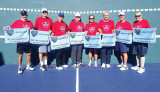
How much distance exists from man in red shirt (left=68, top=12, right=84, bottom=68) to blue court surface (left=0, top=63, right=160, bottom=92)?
1.38ft

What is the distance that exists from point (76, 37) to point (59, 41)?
2.27 feet

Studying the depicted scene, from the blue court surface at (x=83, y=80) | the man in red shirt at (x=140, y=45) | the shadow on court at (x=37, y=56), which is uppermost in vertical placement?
the man in red shirt at (x=140, y=45)

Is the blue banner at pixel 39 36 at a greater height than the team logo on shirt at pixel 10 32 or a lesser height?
lesser

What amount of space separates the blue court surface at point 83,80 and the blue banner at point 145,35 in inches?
49.1

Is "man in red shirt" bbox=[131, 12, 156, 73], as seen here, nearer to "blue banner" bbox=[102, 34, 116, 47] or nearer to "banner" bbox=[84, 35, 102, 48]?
"blue banner" bbox=[102, 34, 116, 47]

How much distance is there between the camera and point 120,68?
5543 millimetres

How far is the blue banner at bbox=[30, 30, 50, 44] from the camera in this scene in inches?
202

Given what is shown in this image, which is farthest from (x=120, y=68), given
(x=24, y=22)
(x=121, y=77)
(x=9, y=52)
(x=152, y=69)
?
(x=9, y=52)

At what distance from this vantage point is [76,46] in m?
5.71

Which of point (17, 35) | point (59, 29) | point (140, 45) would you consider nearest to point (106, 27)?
point (140, 45)

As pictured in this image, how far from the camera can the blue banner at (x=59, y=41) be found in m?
5.24

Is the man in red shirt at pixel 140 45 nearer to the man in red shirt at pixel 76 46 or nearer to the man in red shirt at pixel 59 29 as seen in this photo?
the man in red shirt at pixel 76 46

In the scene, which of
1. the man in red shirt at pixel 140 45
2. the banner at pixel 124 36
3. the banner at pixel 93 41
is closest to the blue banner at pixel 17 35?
the banner at pixel 93 41

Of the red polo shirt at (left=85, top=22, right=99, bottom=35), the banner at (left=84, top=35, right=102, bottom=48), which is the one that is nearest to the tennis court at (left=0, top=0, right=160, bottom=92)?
the red polo shirt at (left=85, top=22, right=99, bottom=35)
